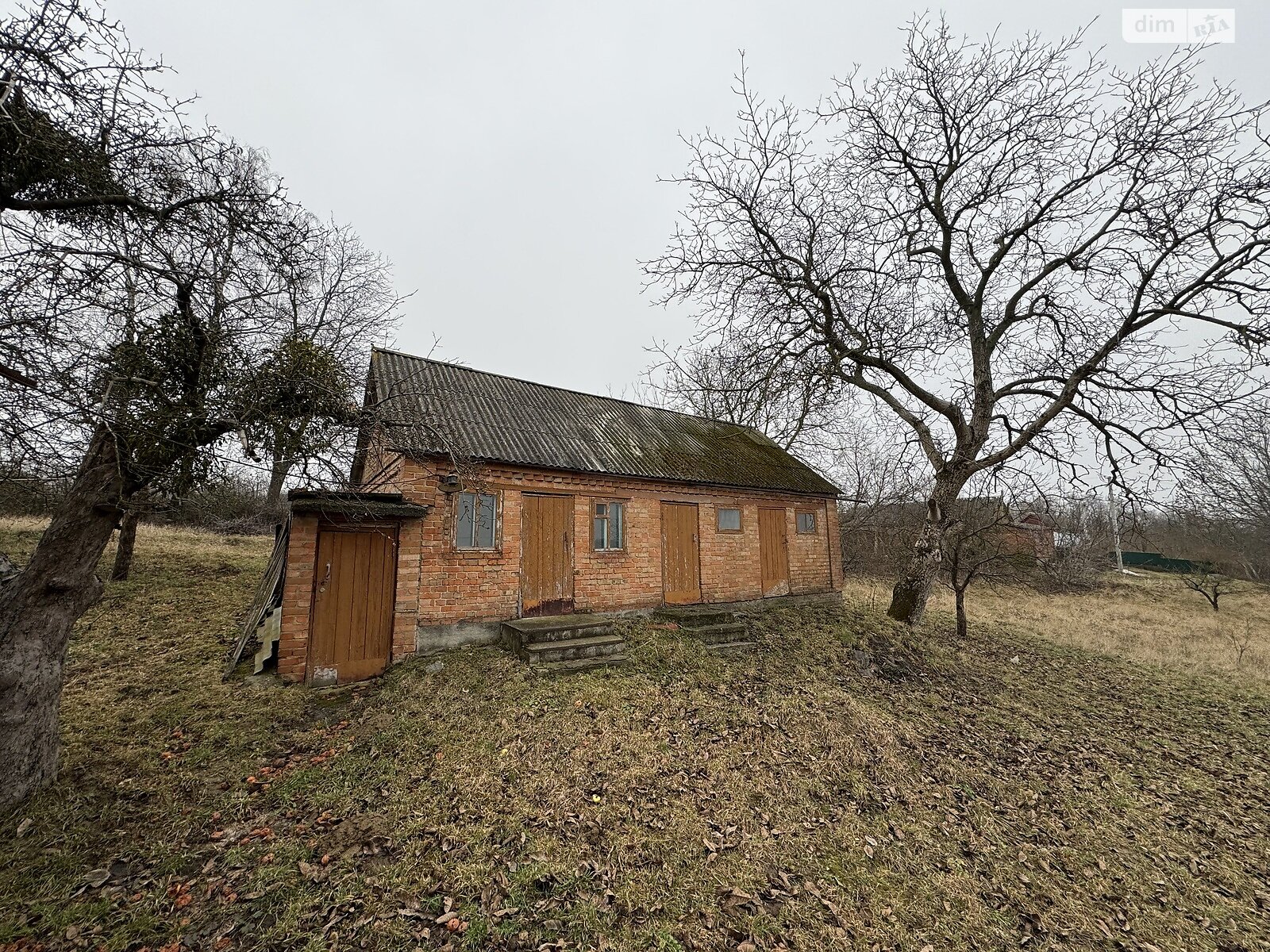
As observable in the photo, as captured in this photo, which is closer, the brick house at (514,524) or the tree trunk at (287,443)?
the tree trunk at (287,443)

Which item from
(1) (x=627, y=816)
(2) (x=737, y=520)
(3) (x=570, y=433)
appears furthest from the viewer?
(2) (x=737, y=520)

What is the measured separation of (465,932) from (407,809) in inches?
58.3

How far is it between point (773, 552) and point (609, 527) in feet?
17.7

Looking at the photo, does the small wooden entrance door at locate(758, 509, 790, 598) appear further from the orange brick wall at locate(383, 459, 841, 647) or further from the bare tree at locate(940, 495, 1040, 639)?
the bare tree at locate(940, 495, 1040, 639)

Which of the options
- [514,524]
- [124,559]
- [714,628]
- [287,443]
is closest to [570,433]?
[514,524]

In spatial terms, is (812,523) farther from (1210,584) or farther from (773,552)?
(1210,584)

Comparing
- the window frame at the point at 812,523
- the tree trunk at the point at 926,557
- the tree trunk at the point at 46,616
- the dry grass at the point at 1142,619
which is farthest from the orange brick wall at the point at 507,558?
the dry grass at the point at 1142,619

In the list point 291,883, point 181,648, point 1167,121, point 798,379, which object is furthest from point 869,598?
point 181,648

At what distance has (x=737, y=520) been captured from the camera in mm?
12664

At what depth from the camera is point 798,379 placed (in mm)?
9312

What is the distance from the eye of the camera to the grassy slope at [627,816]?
345 cm

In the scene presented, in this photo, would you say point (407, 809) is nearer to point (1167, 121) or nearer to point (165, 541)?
point (1167, 121)

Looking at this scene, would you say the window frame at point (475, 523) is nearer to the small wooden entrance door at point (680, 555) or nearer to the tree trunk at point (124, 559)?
the small wooden entrance door at point (680, 555)

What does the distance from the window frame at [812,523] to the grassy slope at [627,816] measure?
622 cm
